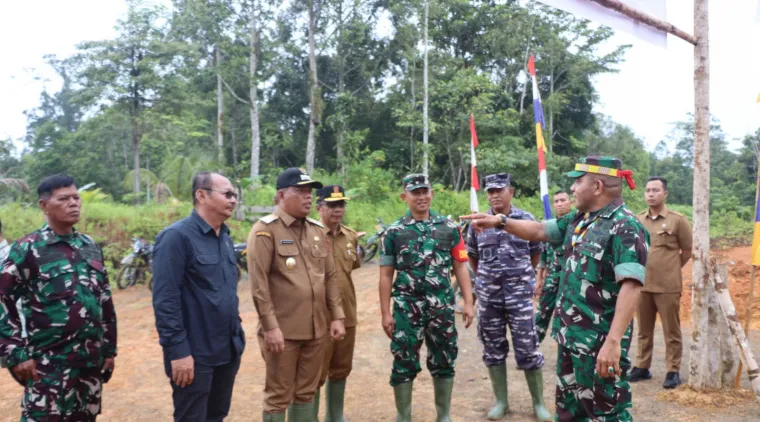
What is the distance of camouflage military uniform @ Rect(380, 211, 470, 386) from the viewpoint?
3967 mm

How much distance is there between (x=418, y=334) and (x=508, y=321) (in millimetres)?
841

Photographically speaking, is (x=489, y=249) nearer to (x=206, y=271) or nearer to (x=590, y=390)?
(x=590, y=390)

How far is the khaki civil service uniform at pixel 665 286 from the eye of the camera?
499cm

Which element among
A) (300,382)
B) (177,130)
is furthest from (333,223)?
(177,130)

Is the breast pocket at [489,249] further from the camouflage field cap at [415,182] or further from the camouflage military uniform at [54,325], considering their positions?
the camouflage military uniform at [54,325]

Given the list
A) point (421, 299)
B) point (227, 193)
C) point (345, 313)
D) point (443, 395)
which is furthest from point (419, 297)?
point (227, 193)

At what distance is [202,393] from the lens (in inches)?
114

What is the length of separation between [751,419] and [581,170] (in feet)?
8.51

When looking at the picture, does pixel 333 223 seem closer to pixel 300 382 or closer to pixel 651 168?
pixel 300 382

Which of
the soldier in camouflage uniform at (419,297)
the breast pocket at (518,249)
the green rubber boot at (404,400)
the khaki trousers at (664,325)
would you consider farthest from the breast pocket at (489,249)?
the khaki trousers at (664,325)

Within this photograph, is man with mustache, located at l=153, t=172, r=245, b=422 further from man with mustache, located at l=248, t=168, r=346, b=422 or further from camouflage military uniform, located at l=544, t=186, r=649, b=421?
camouflage military uniform, located at l=544, t=186, r=649, b=421

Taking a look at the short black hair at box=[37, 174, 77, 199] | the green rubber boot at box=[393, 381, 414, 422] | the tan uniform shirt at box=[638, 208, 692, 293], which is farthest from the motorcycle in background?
the tan uniform shirt at box=[638, 208, 692, 293]

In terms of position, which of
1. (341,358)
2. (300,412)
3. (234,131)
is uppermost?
(234,131)

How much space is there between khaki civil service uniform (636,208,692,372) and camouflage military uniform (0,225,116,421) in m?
4.59
